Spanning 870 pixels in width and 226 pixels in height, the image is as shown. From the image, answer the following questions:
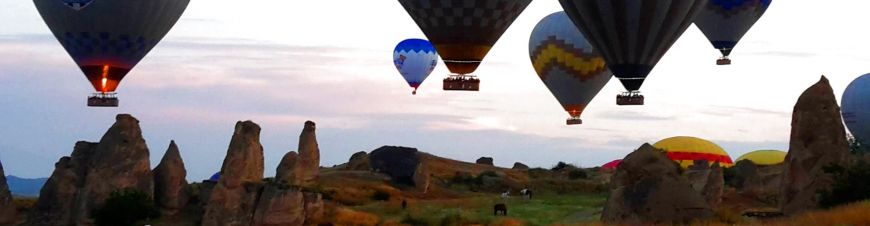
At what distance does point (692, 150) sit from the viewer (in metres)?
88.9

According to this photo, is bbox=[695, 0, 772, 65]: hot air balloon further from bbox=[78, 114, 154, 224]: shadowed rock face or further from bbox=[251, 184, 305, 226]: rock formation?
bbox=[78, 114, 154, 224]: shadowed rock face

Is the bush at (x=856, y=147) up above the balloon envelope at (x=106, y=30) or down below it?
below

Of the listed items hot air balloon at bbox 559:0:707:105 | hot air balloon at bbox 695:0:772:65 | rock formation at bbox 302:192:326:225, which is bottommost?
rock formation at bbox 302:192:326:225

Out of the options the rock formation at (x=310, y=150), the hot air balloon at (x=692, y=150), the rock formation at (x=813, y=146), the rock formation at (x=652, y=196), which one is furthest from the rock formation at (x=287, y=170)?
the hot air balloon at (x=692, y=150)

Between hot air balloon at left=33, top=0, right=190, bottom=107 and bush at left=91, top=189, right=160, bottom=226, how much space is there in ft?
19.9

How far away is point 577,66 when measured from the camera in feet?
202

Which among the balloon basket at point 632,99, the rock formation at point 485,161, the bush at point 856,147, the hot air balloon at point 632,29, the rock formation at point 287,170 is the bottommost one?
the rock formation at point 485,161

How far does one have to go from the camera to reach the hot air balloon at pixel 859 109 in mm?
73438

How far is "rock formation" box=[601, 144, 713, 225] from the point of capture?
1040 inches

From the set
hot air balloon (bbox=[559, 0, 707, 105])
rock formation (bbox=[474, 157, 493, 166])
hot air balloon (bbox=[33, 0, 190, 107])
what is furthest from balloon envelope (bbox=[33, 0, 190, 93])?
rock formation (bbox=[474, 157, 493, 166])

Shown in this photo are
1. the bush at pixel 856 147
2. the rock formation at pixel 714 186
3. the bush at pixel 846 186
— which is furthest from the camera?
the bush at pixel 856 147

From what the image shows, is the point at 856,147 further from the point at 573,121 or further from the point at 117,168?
the point at 117,168

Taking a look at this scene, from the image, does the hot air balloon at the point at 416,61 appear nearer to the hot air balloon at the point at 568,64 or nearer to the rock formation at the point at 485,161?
the hot air balloon at the point at 568,64

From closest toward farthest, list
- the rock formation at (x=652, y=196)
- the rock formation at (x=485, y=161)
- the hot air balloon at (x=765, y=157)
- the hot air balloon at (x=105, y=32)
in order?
the rock formation at (x=652, y=196) < the hot air balloon at (x=105, y=32) < the hot air balloon at (x=765, y=157) < the rock formation at (x=485, y=161)
